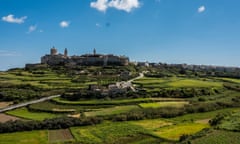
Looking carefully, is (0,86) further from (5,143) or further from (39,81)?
(5,143)

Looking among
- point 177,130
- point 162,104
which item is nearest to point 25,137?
point 177,130

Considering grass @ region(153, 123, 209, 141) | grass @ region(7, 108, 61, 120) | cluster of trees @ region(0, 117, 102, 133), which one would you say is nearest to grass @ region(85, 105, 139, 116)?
cluster of trees @ region(0, 117, 102, 133)

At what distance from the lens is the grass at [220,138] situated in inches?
1127

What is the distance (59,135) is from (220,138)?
1673 cm

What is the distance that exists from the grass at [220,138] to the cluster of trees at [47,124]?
612 inches

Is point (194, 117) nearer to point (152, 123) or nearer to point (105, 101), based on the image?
point (152, 123)

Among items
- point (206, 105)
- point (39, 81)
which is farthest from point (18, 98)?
point (206, 105)

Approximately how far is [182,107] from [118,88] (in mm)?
15266

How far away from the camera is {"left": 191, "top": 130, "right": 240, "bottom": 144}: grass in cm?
2862

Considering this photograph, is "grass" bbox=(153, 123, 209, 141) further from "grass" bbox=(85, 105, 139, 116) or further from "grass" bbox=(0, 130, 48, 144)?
"grass" bbox=(0, 130, 48, 144)

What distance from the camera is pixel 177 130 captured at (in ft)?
122

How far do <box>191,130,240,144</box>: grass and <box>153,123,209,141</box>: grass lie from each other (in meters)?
3.85

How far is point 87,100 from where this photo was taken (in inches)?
2202

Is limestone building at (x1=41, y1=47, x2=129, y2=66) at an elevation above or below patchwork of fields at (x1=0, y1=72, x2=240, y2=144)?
above
